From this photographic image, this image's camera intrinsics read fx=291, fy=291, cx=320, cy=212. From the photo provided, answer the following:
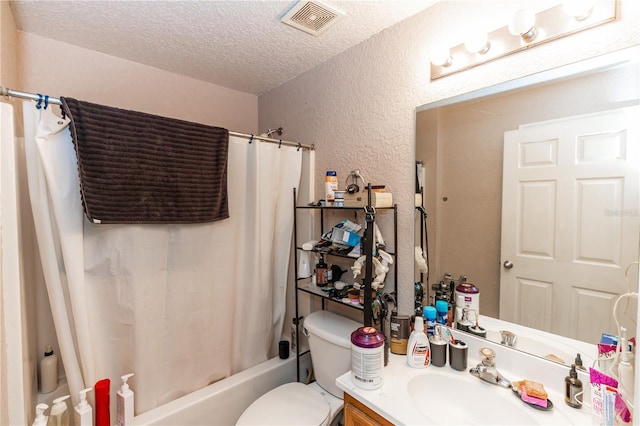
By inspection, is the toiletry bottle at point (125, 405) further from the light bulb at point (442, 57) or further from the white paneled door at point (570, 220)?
the light bulb at point (442, 57)

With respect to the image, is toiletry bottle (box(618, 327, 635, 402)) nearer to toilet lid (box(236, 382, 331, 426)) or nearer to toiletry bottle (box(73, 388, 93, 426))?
toilet lid (box(236, 382, 331, 426))

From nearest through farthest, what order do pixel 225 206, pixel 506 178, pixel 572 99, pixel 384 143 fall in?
pixel 572 99 → pixel 506 178 → pixel 384 143 → pixel 225 206

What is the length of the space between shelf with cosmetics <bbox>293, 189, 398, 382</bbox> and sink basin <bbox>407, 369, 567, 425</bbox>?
1.11 ft

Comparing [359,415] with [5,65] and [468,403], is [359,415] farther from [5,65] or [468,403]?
[5,65]

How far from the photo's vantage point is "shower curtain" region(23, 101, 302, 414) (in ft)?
3.81

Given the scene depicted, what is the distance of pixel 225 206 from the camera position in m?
1.57

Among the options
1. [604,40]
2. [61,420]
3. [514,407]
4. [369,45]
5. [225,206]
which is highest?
[369,45]

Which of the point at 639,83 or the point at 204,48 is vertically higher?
the point at 204,48

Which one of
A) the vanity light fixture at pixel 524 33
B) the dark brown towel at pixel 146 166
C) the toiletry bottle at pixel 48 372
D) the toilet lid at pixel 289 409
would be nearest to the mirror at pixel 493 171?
the vanity light fixture at pixel 524 33

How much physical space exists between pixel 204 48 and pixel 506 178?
162 centimetres

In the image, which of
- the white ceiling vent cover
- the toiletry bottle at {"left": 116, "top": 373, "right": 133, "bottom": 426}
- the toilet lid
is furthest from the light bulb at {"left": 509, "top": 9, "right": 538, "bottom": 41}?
the toiletry bottle at {"left": 116, "top": 373, "right": 133, "bottom": 426}

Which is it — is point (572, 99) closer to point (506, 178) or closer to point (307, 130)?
point (506, 178)

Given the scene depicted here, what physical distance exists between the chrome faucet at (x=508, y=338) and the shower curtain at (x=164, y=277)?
1.20 meters

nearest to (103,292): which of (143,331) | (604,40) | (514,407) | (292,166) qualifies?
(143,331)
